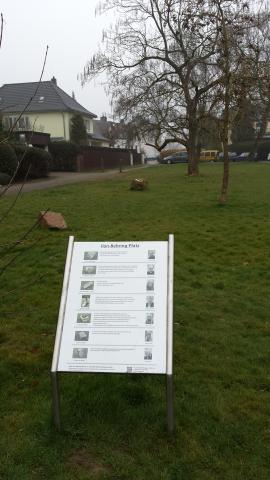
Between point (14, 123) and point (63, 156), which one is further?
point (63, 156)

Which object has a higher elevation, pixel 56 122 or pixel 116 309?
pixel 56 122

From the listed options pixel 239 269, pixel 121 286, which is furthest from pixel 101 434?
pixel 239 269

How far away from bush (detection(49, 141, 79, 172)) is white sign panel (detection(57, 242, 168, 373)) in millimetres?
35947

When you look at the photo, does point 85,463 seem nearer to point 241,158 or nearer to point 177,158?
point 177,158

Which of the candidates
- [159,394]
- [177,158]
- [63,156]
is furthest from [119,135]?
[159,394]

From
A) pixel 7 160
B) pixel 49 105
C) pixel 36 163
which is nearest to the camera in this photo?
pixel 7 160

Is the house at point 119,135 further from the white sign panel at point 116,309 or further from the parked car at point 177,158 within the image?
the white sign panel at point 116,309

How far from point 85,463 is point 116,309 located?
1.05 metres

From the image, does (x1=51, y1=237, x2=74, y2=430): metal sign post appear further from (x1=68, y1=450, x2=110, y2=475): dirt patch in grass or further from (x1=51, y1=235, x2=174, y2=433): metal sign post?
(x1=68, y1=450, x2=110, y2=475): dirt patch in grass

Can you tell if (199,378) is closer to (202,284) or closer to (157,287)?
(157,287)

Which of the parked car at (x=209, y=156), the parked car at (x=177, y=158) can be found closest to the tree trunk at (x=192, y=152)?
the parked car at (x=177, y=158)

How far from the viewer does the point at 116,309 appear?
3746 mm

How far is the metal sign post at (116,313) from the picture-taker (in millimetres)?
3531

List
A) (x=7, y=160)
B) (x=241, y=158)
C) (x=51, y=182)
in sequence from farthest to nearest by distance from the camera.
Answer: (x=241, y=158) → (x=51, y=182) → (x=7, y=160)
